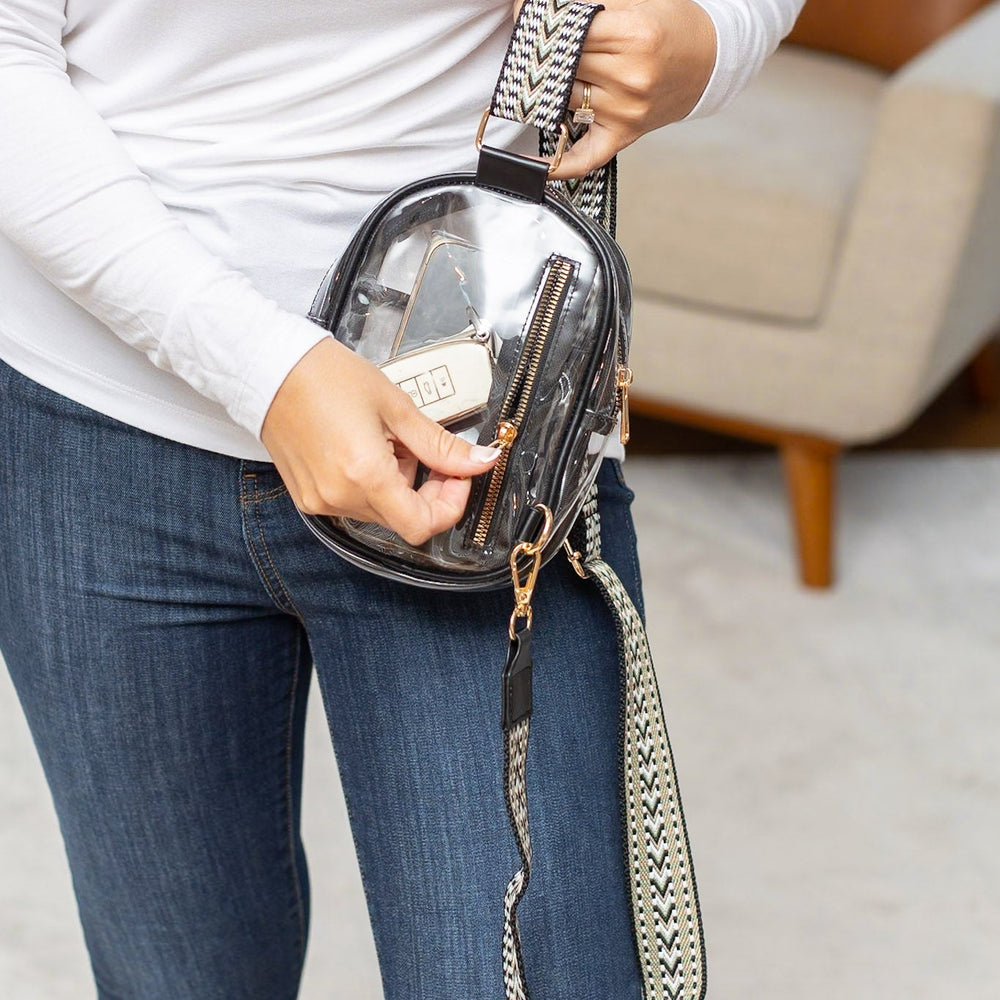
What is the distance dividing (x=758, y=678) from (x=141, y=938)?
1047 millimetres

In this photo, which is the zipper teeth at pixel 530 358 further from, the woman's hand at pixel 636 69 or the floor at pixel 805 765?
the floor at pixel 805 765

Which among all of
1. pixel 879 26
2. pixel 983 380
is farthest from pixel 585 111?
pixel 983 380

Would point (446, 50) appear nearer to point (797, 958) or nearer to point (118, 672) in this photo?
point (118, 672)

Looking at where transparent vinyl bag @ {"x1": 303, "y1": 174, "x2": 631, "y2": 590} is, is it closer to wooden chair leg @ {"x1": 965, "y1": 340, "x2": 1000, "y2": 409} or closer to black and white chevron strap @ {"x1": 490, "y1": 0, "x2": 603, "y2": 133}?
black and white chevron strap @ {"x1": 490, "y1": 0, "x2": 603, "y2": 133}

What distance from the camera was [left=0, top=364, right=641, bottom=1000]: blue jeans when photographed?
64 centimetres

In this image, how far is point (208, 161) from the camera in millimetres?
607

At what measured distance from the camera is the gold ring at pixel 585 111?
598mm

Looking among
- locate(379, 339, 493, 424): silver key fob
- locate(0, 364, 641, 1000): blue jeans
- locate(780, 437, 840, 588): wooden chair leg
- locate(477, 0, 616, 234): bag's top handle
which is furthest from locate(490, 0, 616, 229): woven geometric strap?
locate(780, 437, 840, 588): wooden chair leg

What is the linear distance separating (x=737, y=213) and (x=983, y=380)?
871 mm

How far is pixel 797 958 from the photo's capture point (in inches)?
51.8

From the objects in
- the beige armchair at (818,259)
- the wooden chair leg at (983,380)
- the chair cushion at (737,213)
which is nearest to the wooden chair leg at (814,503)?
the beige armchair at (818,259)

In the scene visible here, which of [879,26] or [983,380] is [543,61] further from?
[983,380]

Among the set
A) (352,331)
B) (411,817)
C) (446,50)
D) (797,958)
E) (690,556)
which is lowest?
(797,958)

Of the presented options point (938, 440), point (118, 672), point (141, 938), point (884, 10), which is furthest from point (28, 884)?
point (884, 10)
